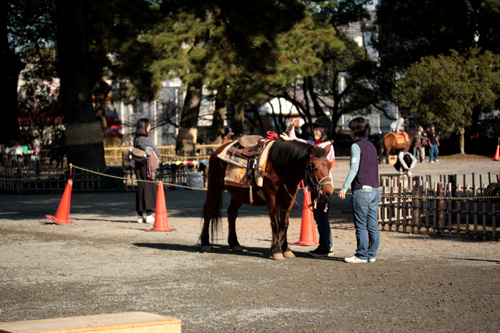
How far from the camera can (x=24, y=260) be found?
10086 mm

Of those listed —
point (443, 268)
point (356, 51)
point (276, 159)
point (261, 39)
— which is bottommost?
point (443, 268)

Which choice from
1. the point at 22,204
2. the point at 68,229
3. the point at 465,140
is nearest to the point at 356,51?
the point at 465,140

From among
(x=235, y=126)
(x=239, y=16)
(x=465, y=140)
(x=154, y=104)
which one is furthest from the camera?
(x=154, y=104)

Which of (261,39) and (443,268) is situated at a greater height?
(261,39)

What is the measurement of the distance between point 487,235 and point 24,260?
765cm

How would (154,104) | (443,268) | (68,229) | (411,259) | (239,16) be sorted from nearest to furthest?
(443,268) < (411,259) < (68,229) < (239,16) < (154,104)

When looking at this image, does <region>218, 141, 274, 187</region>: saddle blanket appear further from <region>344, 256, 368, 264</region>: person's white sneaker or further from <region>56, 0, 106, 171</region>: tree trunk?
<region>56, 0, 106, 171</region>: tree trunk

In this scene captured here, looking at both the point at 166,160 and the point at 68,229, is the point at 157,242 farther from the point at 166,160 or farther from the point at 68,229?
the point at 166,160

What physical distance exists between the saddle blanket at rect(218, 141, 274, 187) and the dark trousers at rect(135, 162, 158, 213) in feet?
13.7

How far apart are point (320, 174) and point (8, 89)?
29.0 meters

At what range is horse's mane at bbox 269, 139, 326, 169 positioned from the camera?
984 centimetres

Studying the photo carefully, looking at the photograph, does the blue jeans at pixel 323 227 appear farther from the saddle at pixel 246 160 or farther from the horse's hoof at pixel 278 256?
the saddle at pixel 246 160

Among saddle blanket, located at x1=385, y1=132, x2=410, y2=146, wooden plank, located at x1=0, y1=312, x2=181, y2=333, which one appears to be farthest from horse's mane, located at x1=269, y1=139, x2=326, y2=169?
saddle blanket, located at x1=385, y1=132, x2=410, y2=146

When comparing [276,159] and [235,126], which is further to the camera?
[235,126]
